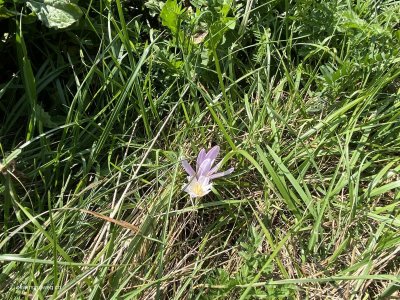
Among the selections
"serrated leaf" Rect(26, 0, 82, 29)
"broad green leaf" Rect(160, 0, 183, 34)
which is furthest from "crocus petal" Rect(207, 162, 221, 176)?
"serrated leaf" Rect(26, 0, 82, 29)

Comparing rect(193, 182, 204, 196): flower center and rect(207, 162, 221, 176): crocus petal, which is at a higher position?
rect(207, 162, 221, 176): crocus petal

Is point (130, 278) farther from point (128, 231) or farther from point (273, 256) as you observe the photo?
point (273, 256)

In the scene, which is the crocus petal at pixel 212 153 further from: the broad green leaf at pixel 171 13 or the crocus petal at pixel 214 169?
the broad green leaf at pixel 171 13

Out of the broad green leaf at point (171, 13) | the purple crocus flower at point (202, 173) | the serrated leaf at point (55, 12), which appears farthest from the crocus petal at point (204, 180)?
the serrated leaf at point (55, 12)

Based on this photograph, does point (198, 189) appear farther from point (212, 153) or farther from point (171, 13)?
point (171, 13)

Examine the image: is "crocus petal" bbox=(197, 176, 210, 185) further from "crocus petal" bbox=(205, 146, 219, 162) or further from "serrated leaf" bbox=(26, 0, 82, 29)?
"serrated leaf" bbox=(26, 0, 82, 29)

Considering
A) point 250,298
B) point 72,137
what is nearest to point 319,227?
point 250,298
